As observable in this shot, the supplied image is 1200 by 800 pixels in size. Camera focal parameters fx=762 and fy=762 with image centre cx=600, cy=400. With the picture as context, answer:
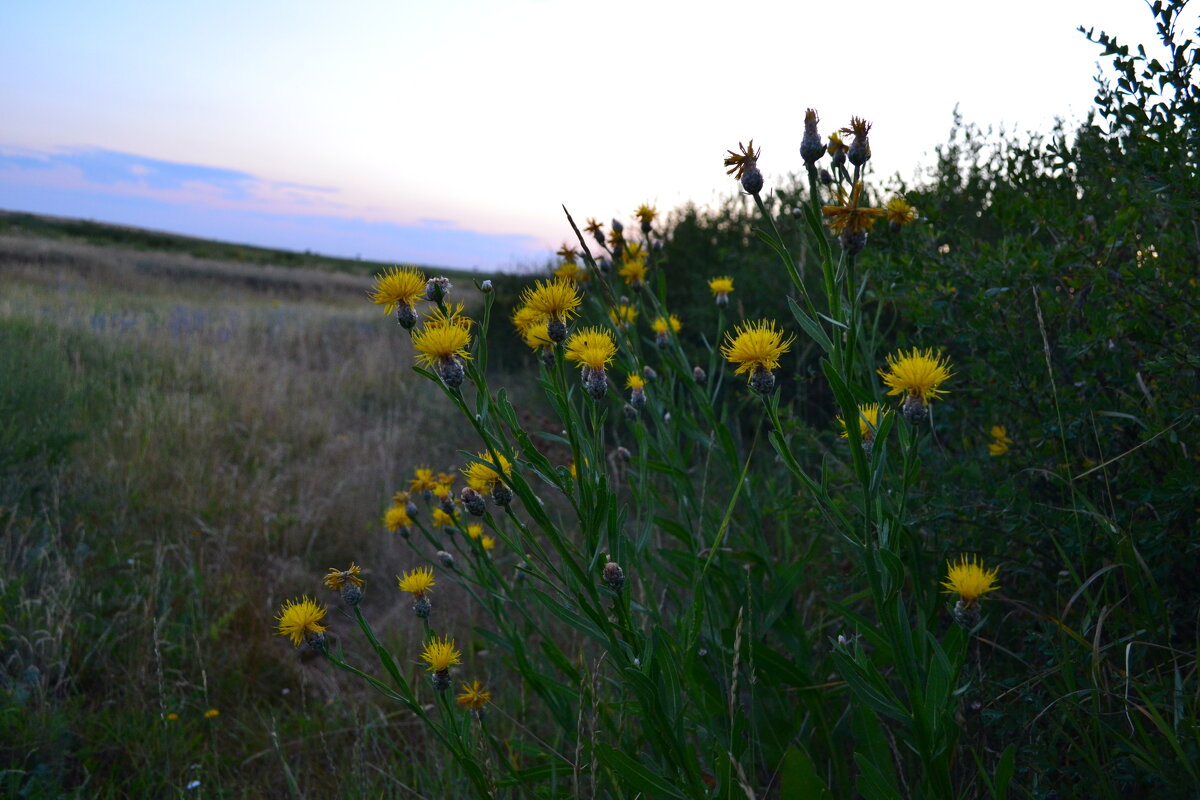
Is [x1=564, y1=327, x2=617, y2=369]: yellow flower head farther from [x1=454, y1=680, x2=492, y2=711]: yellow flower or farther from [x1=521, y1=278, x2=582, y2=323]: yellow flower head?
[x1=454, y1=680, x2=492, y2=711]: yellow flower

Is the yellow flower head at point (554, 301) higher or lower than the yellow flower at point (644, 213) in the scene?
lower

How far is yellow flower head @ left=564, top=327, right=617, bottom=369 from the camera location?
146 cm

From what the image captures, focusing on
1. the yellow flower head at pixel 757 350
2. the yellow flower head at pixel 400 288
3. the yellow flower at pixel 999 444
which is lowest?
the yellow flower at pixel 999 444

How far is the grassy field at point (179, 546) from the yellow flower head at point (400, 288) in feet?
3.96

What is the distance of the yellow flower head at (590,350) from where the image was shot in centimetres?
146

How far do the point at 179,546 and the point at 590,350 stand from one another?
313 cm

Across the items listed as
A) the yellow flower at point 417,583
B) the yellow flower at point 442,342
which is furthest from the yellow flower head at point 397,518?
the yellow flower at point 442,342

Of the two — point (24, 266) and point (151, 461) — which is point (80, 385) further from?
point (24, 266)

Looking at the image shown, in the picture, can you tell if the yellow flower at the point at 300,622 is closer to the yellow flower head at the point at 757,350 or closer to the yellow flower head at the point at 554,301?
the yellow flower head at the point at 554,301

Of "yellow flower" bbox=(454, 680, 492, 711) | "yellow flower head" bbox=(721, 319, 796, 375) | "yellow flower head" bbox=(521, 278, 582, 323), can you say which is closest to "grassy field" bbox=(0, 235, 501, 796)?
"yellow flower" bbox=(454, 680, 492, 711)

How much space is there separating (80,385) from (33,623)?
124 inches

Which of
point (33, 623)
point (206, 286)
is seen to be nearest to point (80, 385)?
point (33, 623)

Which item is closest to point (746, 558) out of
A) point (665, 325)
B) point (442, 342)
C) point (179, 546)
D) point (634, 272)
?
point (665, 325)

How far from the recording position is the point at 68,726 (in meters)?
2.56
